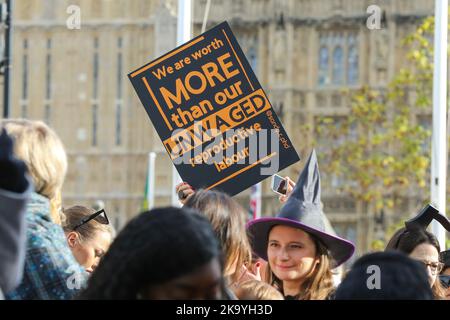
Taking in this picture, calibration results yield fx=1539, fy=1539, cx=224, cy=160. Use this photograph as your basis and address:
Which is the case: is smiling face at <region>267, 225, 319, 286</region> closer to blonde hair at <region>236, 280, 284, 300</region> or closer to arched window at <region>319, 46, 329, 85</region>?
blonde hair at <region>236, 280, 284, 300</region>

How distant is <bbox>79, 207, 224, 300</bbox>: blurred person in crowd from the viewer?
2.98 meters

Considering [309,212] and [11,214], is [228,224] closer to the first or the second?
[309,212]

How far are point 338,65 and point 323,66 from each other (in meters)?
0.37

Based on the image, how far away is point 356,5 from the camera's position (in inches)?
1316

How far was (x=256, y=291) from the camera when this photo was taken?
3.96 metres

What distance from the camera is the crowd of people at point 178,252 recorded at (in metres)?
2.98

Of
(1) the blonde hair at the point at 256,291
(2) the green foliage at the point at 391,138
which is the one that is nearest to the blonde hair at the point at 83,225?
(1) the blonde hair at the point at 256,291

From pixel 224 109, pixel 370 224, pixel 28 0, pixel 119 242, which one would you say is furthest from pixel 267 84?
pixel 119 242

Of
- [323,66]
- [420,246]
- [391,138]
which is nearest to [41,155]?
[420,246]

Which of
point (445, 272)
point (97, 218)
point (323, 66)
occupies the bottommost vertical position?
point (445, 272)

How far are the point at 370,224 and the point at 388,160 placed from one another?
11299 millimetres

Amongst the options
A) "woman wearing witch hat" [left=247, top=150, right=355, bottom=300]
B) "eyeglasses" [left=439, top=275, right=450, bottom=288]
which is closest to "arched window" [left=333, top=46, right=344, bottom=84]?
"eyeglasses" [left=439, top=275, right=450, bottom=288]

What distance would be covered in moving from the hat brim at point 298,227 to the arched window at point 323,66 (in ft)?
93.6

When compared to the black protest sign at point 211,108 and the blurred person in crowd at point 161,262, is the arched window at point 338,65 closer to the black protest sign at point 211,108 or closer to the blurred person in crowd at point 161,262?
the black protest sign at point 211,108
